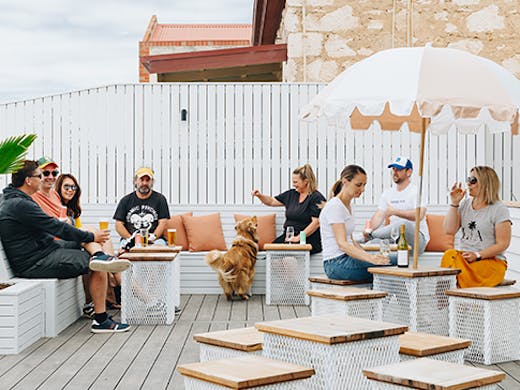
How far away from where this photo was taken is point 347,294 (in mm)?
5359

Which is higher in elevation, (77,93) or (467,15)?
(467,15)

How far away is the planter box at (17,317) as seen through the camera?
5.68 metres

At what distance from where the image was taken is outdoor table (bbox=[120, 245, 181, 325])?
22.6ft

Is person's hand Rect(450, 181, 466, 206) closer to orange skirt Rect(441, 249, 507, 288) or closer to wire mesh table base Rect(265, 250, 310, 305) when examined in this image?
orange skirt Rect(441, 249, 507, 288)

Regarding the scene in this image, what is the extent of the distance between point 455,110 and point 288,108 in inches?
182

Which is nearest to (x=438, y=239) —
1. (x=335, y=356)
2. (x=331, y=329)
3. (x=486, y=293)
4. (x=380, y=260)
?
(x=380, y=260)

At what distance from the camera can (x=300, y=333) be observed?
12.2 ft

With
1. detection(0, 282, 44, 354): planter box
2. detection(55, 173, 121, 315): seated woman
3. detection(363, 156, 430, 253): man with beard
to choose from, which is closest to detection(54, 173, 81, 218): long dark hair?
detection(55, 173, 121, 315): seated woman

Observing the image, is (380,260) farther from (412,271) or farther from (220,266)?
(220,266)

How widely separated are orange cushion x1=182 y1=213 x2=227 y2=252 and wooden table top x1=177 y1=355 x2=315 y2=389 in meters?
5.56

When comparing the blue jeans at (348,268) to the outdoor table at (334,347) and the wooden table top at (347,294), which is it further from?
the outdoor table at (334,347)

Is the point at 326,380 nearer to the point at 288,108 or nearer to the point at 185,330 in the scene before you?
the point at 185,330

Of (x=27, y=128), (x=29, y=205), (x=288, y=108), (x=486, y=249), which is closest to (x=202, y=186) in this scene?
(x=288, y=108)

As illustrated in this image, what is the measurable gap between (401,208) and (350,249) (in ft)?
6.34
